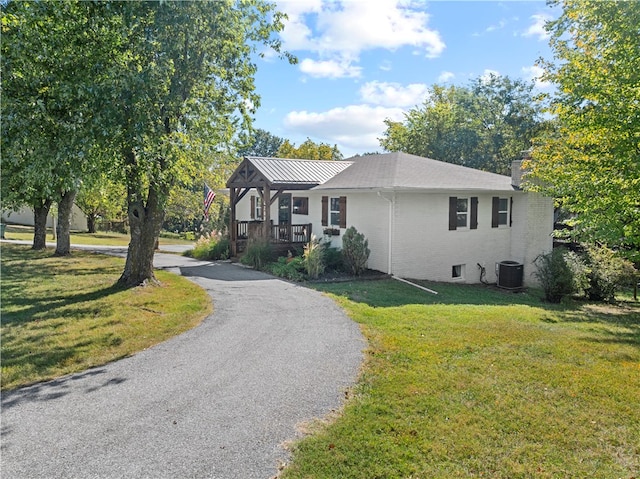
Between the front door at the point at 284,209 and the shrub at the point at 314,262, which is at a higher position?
the front door at the point at 284,209

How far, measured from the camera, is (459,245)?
1602 centimetres

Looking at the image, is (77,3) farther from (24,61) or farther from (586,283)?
(586,283)

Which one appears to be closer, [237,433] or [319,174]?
[237,433]

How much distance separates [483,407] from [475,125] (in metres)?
31.3

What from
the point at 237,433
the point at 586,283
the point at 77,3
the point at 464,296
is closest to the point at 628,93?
the point at 464,296

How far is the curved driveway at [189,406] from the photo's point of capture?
12.3ft

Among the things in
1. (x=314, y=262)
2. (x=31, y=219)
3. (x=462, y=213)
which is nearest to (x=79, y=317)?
(x=314, y=262)

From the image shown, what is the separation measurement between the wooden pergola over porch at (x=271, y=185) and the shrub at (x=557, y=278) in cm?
870

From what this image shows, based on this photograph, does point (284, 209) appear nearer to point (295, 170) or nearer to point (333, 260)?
point (295, 170)

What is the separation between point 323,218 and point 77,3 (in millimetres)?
10789

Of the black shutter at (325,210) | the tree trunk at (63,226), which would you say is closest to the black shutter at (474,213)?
the black shutter at (325,210)

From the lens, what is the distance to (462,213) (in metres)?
16.1

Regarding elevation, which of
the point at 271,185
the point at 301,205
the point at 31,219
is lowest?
the point at 31,219

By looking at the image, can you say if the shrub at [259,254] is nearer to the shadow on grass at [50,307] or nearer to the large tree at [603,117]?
the shadow on grass at [50,307]
